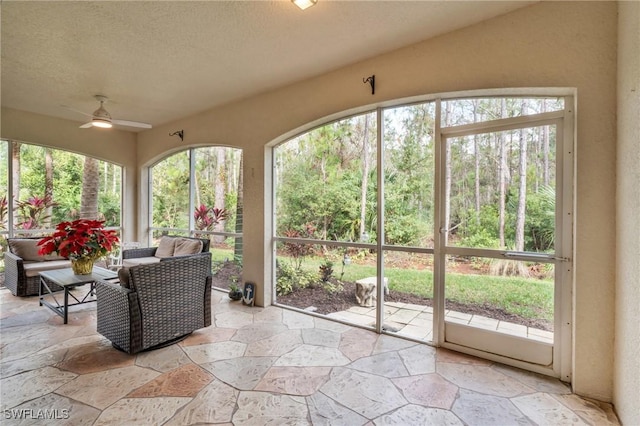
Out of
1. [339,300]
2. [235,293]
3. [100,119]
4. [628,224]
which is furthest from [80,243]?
[628,224]

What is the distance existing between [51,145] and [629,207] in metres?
7.43

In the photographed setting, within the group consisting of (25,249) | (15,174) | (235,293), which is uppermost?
(15,174)

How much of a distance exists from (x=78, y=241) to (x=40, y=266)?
1975 mm

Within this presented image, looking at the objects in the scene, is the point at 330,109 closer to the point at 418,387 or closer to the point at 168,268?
the point at 168,268

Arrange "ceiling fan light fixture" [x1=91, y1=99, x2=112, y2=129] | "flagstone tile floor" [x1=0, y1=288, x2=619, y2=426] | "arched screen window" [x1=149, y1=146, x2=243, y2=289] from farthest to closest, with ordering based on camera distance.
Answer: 1. "arched screen window" [x1=149, y1=146, x2=243, y2=289]
2. "ceiling fan light fixture" [x1=91, y1=99, x2=112, y2=129]
3. "flagstone tile floor" [x1=0, y1=288, x2=619, y2=426]

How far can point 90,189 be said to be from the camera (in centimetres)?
573

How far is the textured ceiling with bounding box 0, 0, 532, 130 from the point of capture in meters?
2.28

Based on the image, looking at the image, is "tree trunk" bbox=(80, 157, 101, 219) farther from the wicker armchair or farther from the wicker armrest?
the wicker armchair

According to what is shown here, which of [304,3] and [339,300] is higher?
[304,3]

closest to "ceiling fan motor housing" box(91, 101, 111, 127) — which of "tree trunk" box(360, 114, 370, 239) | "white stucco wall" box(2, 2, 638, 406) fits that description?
"white stucco wall" box(2, 2, 638, 406)

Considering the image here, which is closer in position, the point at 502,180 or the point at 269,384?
the point at 269,384

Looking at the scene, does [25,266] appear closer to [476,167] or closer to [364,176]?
[364,176]

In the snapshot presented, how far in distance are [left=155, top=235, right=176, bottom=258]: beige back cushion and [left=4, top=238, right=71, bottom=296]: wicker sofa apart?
1279mm

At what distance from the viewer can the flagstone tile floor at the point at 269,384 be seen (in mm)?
1869
